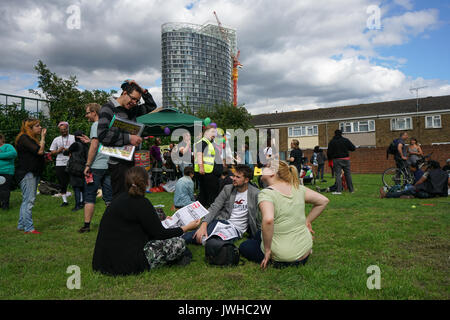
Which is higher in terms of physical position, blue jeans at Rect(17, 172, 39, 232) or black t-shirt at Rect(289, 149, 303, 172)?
black t-shirt at Rect(289, 149, 303, 172)

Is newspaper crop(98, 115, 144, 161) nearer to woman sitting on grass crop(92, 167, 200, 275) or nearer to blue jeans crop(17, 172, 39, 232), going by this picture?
woman sitting on grass crop(92, 167, 200, 275)

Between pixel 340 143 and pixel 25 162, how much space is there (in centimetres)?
874

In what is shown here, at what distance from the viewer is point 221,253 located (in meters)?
3.61

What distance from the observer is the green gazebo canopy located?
1222 cm

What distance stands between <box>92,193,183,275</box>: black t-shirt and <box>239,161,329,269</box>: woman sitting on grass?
113cm

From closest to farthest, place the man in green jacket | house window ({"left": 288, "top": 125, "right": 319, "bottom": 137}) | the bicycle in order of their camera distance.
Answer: the man in green jacket → the bicycle → house window ({"left": 288, "top": 125, "right": 319, "bottom": 137})

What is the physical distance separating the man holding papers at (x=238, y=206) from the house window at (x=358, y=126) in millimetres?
34790

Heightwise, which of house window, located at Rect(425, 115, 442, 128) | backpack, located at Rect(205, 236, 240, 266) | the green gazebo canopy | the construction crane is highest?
the construction crane

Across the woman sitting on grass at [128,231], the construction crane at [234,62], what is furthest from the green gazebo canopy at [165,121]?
the construction crane at [234,62]

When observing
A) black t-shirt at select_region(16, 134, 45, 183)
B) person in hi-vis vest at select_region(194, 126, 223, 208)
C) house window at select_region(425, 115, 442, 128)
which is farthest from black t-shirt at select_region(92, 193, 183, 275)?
house window at select_region(425, 115, 442, 128)

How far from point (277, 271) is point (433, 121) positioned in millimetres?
37906

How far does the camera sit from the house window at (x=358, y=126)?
122 feet
